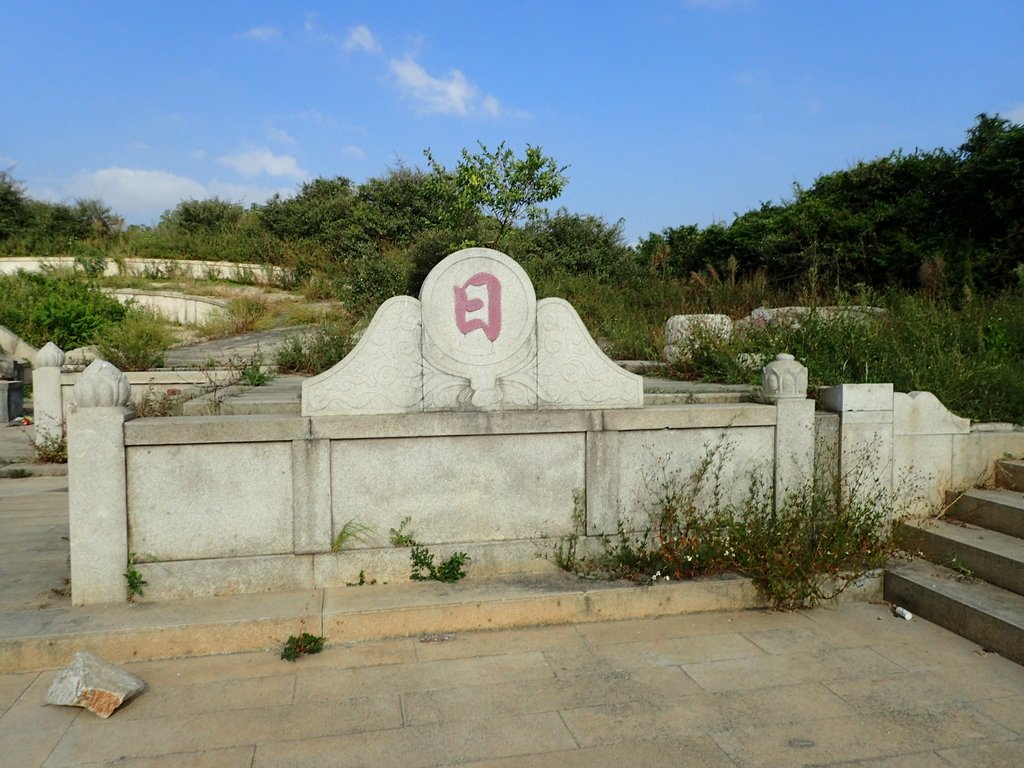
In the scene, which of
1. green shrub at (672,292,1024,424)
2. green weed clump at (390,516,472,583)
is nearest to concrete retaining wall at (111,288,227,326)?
green shrub at (672,292,1024,424)

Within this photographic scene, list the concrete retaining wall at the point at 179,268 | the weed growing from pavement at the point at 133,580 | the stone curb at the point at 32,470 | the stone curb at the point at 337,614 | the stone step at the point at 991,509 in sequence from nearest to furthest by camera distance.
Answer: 1. the stone curb at the point at 337,614
2. the weed growing from pavement at the point at 133,580
3. the stone step at the point at 991,509
4. the stone curb at the point at 32,470
5. the concrete retaining wall at the point at 179,268

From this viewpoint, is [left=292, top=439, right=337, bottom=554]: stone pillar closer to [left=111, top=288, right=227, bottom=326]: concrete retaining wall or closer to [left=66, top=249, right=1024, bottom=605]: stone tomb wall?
[left=66, top=249, right=1024, bottom=605]: stone tomb wall

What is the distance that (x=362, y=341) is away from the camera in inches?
162

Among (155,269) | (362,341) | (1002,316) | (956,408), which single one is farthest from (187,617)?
(155,269)

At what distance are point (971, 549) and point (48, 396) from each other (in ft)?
33.6

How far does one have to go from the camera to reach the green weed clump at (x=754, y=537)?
4.16 metres

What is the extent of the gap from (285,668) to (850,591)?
3.31m

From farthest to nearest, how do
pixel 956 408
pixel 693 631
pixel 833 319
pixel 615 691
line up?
1. pixel 833 319
2. pixel 956 408
3. pixel 693 631
4. pixel 615 691

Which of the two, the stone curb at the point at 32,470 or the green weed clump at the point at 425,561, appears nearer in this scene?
the green weed clump at the point at 425,561

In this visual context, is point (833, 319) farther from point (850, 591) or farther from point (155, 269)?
point (155, 269)

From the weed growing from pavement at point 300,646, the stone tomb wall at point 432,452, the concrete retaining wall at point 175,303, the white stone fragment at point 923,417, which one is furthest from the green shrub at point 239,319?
the white stone fragment at point 923,417

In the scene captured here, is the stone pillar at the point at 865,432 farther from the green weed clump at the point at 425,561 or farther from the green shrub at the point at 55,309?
the green shrub at the point at 55,309

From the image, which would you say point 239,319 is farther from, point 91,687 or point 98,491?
point 91,687

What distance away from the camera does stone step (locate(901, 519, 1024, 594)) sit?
4007 mm
